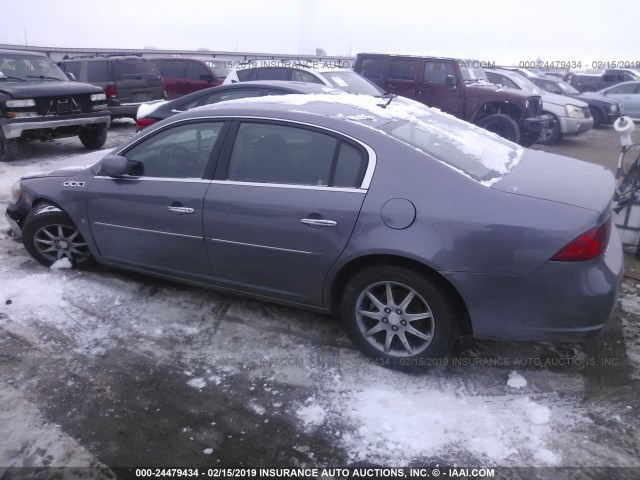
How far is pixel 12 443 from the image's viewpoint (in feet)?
8.61

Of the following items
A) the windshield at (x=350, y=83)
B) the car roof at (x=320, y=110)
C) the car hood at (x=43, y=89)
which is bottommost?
the car hood at (x=43, y=89)

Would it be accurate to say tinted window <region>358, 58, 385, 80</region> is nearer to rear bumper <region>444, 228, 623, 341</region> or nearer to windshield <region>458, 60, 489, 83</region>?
windshield <region>458, 60, 489, 83</region>

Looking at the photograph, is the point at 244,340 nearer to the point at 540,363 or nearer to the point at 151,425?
the point at 151,425

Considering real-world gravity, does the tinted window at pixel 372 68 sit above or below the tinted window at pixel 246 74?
above

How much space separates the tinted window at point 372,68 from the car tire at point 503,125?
8.37 feet

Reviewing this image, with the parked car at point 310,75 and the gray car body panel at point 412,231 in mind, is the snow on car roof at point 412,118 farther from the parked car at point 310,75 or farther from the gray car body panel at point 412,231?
the parked car at point 310,75

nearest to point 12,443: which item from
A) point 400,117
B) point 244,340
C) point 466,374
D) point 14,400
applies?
point 14,400

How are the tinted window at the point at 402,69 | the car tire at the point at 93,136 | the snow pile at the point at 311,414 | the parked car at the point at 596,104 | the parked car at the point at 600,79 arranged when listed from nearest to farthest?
the snow pile at the point at 311,414
the car tire at the point at 93,136
the tinted window at the point at 402,69
the parked car at the point at 596,104
the parked car at the point at 600,79

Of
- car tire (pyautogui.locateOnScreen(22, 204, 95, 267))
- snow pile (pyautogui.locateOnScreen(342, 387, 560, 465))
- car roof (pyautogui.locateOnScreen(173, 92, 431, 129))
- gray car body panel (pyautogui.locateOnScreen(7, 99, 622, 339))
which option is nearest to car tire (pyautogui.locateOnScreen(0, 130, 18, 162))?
car tire (pyautogui.locateOnScreen(22, 204, 95, 267))

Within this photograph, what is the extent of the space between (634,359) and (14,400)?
12.6ft

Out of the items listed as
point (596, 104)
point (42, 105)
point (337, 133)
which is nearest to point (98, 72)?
point (42, 105)

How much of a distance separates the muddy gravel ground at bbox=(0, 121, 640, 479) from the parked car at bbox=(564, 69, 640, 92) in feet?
65.5

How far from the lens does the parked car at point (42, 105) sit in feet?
27.1

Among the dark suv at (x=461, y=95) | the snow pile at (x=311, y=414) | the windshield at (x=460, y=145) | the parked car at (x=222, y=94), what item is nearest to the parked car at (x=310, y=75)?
the parked car at (x=222, y=94)
